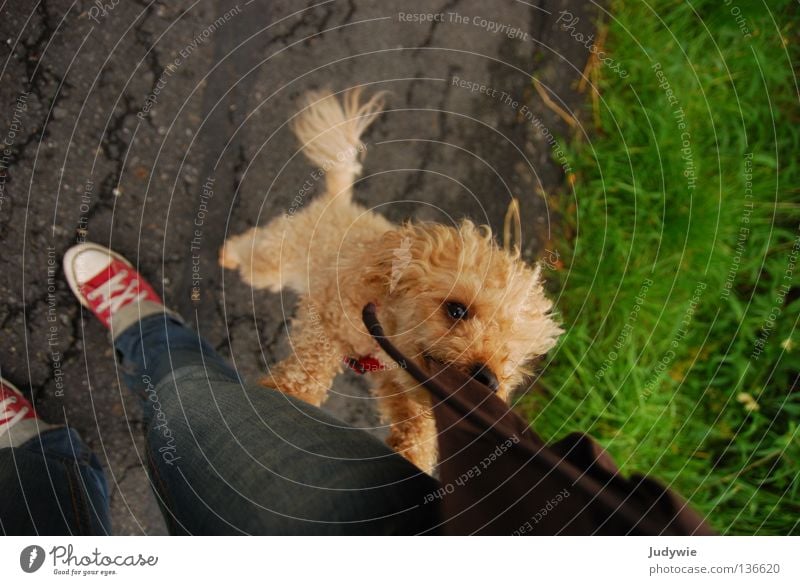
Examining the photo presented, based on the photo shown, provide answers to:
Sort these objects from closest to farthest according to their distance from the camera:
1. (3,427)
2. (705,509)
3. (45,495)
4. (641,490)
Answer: (641,490) → (45,495) → (3,427) → (705,509)

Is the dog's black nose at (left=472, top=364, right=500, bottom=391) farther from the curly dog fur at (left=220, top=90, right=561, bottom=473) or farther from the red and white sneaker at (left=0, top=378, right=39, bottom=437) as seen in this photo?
the red and white sneaker at (left=0, top=378, right=39, bottom=437)

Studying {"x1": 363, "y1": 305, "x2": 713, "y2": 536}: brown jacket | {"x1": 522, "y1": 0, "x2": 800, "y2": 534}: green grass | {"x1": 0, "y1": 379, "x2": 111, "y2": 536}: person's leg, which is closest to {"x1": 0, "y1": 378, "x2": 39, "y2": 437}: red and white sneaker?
{"x1": 0, "y1": 379, "x2": 111, "y2": 536}: person's leg

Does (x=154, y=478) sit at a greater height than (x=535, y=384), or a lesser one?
lesser

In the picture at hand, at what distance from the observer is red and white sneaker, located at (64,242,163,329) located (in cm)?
100


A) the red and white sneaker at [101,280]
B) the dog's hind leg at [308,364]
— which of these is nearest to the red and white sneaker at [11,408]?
the red and white sneaker at [101,280]

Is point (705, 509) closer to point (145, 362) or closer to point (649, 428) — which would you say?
point (649, 428)

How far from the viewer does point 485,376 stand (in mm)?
788

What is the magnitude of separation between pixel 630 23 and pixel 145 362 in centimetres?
134

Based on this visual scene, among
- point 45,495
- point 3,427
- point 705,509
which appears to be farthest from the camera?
point 705,509

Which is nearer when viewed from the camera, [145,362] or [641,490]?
[641,490]

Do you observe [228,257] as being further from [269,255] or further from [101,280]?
[101,280]

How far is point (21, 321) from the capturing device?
98cm

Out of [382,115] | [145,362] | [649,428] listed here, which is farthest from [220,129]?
[649,428]

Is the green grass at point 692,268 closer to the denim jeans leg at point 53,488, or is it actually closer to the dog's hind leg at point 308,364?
the dog's hind leg at point 308,364
